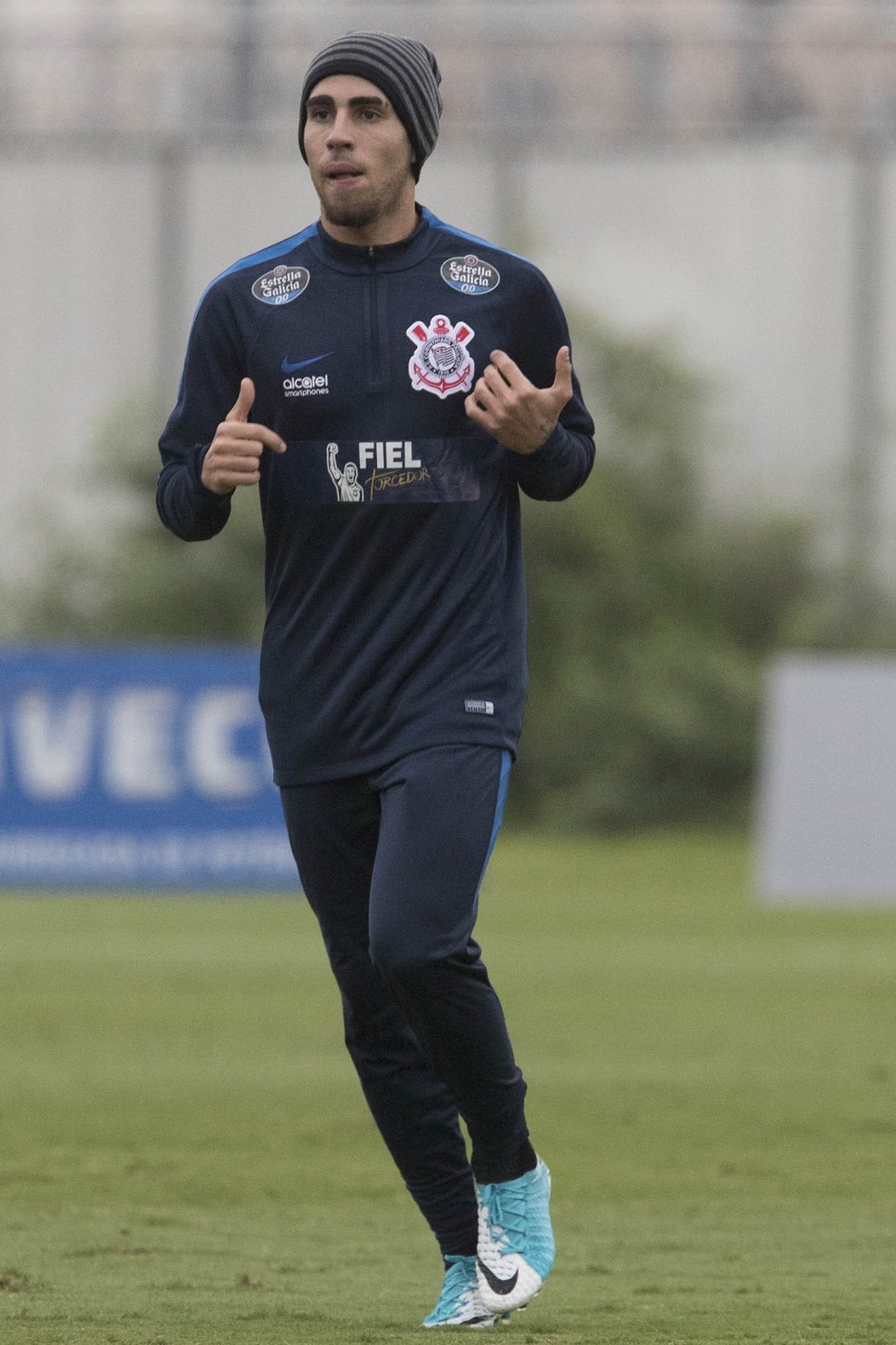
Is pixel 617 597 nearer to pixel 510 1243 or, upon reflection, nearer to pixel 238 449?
pixel 510 1243

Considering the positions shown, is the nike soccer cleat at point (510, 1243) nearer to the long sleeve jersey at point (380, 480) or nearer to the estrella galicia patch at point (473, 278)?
the long sleeve jersey at point (380, 480)

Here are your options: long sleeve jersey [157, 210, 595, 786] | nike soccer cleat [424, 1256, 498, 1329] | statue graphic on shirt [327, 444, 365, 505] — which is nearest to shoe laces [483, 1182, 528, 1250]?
nike soccer cleat [424, 1256, 498, 1329]

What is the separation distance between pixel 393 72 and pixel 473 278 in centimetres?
40

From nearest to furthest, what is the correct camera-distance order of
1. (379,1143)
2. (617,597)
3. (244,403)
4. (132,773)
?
(244,403), (379,1143), (132,773), (617,597)

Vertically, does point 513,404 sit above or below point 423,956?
above

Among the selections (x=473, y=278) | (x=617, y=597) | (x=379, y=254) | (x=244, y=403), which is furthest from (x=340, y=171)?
(x=617, y=597)

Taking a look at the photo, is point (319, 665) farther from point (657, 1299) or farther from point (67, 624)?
point (67, 624)

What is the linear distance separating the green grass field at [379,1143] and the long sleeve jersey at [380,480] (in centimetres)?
116

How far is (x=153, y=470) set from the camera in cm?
2972

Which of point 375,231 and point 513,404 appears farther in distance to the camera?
point 375,231

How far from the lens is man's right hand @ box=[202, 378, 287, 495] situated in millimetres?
4332

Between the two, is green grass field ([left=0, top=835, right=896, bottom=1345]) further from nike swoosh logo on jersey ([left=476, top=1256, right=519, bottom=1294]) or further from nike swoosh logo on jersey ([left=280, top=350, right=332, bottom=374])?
nike swoosh logo on jersey ([left=280, top=350, right=332, bottom=374])

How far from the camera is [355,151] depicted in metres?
4.44

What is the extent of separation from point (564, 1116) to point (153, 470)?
21.9 m
